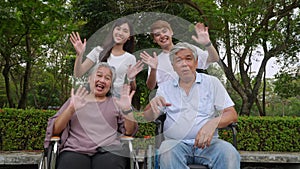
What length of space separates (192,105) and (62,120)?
917mm

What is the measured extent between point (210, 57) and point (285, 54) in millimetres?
8096

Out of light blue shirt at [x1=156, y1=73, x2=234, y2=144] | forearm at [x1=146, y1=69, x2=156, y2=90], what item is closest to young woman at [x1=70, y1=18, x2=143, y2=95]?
forearm at [x1=146, y1=69, x2=156, y2=90]

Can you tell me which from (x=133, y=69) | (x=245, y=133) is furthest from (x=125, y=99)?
(x=245, y=133)

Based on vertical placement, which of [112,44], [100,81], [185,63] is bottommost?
[100,81]

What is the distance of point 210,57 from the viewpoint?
9.15 feet

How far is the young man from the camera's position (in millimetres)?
2736

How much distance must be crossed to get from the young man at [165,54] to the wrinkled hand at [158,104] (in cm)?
33

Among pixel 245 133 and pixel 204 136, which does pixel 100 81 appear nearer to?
pixel 204 136

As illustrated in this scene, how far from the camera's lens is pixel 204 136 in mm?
2311

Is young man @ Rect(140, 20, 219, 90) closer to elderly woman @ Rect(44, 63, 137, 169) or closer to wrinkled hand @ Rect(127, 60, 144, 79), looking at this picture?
wrinkled hand @ Rect(127, 60, 144, 79)

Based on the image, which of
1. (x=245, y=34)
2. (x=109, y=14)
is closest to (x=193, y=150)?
(x=245, y=34)

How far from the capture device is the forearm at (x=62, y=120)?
2.42 metres

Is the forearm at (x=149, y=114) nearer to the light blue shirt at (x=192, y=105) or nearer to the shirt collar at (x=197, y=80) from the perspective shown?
the light blue shirt at (x=192, y=105)

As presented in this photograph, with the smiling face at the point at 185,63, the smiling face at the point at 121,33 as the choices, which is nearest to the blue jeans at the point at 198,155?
the smiling face at the point at 185,63
